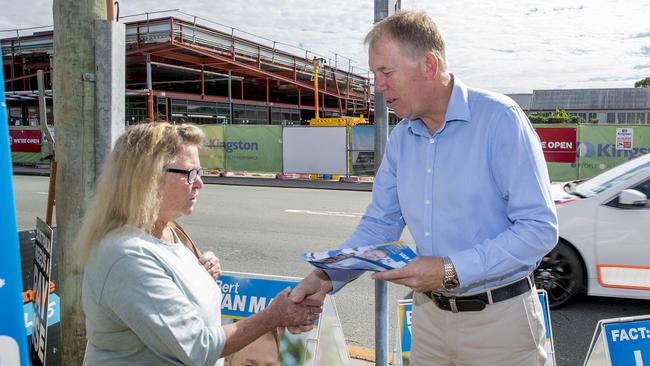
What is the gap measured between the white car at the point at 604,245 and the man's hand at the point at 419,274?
382 cm

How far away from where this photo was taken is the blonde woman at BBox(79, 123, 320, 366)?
5.82 feet

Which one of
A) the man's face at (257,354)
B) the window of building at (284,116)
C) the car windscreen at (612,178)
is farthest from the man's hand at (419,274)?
the window of building at (284,116)

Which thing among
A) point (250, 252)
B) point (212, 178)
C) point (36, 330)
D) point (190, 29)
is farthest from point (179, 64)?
point (36, 330)

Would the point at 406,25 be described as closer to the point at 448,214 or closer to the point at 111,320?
A: the point at 448,214

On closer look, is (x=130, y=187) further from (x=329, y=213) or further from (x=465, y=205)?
(x=329, y=213)

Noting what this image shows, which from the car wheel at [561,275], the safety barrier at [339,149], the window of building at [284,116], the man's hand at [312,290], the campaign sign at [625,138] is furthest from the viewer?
the window of building at [284,116]

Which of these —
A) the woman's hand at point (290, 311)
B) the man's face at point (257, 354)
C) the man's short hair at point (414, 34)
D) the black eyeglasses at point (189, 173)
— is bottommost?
the man's face at point (257, 354)

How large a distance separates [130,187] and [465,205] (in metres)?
1.28

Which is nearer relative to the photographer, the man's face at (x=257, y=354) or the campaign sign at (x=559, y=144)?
the man's face at (x=257, y=354)

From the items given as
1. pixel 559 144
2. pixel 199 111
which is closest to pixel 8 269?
pixel 559 144

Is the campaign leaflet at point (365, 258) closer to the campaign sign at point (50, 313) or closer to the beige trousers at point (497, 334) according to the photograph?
the beige trousers at point (497, 334)

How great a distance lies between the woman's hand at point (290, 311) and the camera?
2195 mm

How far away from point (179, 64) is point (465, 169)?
1256 inches

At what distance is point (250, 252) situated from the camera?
26.3 ft
